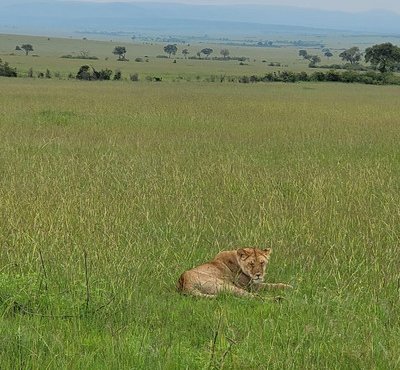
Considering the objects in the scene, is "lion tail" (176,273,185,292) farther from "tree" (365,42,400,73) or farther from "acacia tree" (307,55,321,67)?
"acacia tree" (307,55,321,67)

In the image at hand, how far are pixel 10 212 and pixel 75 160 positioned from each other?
446 cm

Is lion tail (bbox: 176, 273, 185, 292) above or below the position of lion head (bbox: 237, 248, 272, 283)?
below

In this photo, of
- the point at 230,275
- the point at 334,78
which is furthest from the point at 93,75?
the point at 230,275

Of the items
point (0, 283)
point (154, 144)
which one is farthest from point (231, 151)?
point (0, 283)

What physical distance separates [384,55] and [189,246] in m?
59.9

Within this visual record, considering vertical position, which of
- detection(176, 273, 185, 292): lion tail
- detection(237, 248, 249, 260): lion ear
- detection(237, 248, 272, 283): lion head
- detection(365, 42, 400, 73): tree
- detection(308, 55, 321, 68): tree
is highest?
detection(365, 42, 400, 73): tree

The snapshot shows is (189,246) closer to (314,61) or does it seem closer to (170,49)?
(314,61)

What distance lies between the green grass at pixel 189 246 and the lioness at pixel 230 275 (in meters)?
0.14

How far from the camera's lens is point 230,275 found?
5.75 meters

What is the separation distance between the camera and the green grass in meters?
4.43

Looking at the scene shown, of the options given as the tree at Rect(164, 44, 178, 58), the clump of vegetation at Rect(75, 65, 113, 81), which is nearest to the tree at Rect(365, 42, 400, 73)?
the clump of vegetation at Rect(75, 65, 113, 81)

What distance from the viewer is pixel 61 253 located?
6.39 m

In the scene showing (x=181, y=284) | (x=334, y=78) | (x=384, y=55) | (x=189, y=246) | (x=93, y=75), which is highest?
(x=384, y=55)

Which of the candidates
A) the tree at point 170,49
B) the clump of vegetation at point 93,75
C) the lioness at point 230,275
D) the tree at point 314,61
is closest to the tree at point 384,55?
the tree at point 314,61
